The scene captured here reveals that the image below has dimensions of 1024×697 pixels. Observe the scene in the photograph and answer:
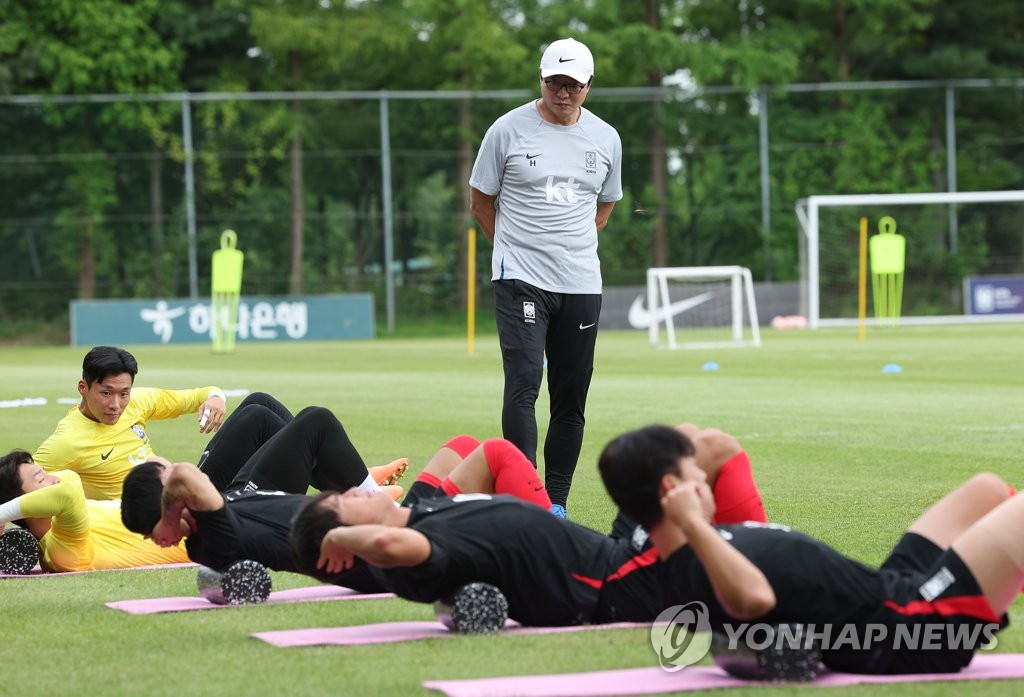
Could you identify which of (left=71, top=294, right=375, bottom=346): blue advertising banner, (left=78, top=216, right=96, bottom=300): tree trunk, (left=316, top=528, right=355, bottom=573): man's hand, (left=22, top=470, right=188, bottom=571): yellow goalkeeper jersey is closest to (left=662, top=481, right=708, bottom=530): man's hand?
(left=316, top=528, right=355, bottom=573): man's hand

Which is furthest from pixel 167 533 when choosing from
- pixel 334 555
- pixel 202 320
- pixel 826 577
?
pixel 202 320

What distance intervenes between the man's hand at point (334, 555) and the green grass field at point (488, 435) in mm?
272

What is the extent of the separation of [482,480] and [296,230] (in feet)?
108

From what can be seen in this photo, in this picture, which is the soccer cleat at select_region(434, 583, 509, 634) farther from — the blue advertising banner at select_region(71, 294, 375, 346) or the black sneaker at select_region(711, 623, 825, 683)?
the blue advertising banner at select_region(71, 294, 375, 346)

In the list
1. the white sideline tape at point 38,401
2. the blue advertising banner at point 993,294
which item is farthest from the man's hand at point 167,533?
the blue advertising banner at point 993,294

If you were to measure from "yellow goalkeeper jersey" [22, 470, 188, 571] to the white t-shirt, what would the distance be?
2.13m

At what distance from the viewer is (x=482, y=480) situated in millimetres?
6359

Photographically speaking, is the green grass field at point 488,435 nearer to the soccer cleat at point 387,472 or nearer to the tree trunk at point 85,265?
the soccer cleat at point 387,472

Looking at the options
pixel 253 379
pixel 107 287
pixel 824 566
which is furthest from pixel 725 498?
pixel 107 287

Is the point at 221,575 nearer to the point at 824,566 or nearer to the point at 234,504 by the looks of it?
the point at 234,504

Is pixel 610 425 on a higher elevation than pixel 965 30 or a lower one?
lower

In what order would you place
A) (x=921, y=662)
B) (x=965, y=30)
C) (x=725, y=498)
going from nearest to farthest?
(x=921, y=662) < (x=725, y=498) < (x=965, y=30)

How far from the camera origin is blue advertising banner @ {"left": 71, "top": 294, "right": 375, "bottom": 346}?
3503 cm

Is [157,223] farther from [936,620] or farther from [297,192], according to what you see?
[936,620]
